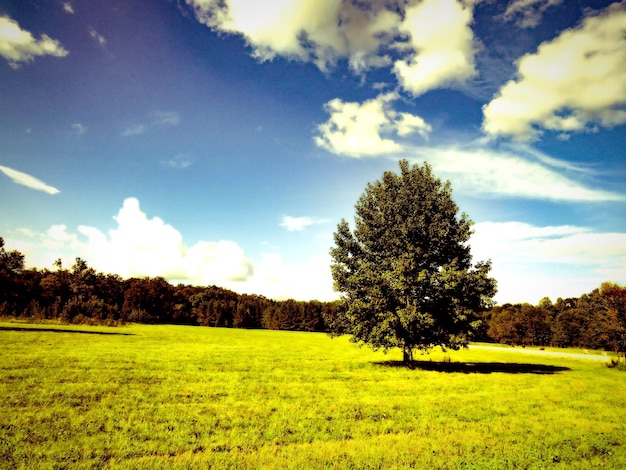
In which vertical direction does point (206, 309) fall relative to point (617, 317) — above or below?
below

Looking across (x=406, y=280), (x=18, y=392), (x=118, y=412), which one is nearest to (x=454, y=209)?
(x=406, y=280)

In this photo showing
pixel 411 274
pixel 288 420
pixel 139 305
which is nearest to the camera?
pixel 288 420

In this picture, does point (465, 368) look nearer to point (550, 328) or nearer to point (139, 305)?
point (550, 328)

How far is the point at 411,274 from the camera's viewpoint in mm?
24781

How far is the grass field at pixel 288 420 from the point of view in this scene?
8.48m

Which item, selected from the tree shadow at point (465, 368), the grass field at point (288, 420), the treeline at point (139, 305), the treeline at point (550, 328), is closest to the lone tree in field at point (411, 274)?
the tree shadow at point (465, 368)

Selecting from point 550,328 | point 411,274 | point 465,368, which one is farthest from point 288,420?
point 550,328

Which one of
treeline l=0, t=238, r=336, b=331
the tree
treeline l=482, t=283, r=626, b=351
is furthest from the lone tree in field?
treeline l=482, t=283, r=626, b=351

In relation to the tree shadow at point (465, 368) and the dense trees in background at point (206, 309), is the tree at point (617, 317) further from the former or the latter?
the tree shadow at point (465, 368)

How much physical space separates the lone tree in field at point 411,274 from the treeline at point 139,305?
169 ft

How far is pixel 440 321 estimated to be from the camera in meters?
25.6

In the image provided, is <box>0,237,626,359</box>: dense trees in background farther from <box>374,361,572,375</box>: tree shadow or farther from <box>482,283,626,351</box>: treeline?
<box>374,361,572,375</box>: tree shadow

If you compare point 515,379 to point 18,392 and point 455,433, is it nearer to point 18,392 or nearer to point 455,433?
point 455,433

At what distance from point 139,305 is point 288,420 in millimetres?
146316
